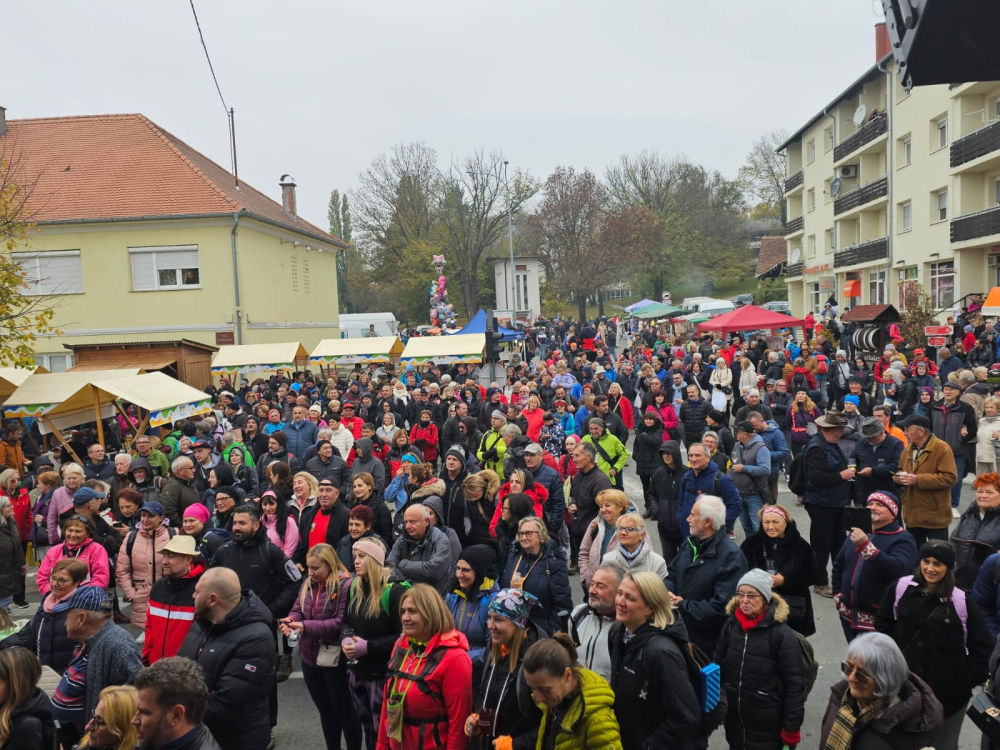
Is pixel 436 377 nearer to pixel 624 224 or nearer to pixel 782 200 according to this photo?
pixel 624 224

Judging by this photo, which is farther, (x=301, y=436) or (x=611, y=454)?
(x=301, y=436)

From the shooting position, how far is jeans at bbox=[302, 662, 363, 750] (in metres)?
4.75

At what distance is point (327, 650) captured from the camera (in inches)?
183

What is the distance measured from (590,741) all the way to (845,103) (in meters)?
42.4

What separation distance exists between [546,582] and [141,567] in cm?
358

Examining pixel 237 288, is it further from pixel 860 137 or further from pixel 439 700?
pixel 860 137

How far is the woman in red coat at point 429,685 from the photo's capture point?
3.71 metres

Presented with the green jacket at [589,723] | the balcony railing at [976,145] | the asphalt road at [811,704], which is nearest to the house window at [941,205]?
the balcony railing at [976,145]

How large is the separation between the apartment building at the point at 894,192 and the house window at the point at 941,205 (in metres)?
0.04

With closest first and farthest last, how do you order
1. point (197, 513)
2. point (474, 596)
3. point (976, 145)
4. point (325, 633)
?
point (474, 596), point (325, 633), point (197, 513), point (976, 145)

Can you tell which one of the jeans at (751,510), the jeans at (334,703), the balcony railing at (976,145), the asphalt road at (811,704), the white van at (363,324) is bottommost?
the asphalt road at (811,704)

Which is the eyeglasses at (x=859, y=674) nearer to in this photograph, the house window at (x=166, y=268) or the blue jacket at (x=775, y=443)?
the blue jacket at (x=775, y=443)

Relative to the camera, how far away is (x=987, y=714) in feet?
11.6

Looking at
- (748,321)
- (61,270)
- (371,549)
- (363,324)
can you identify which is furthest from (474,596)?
(363,324)
